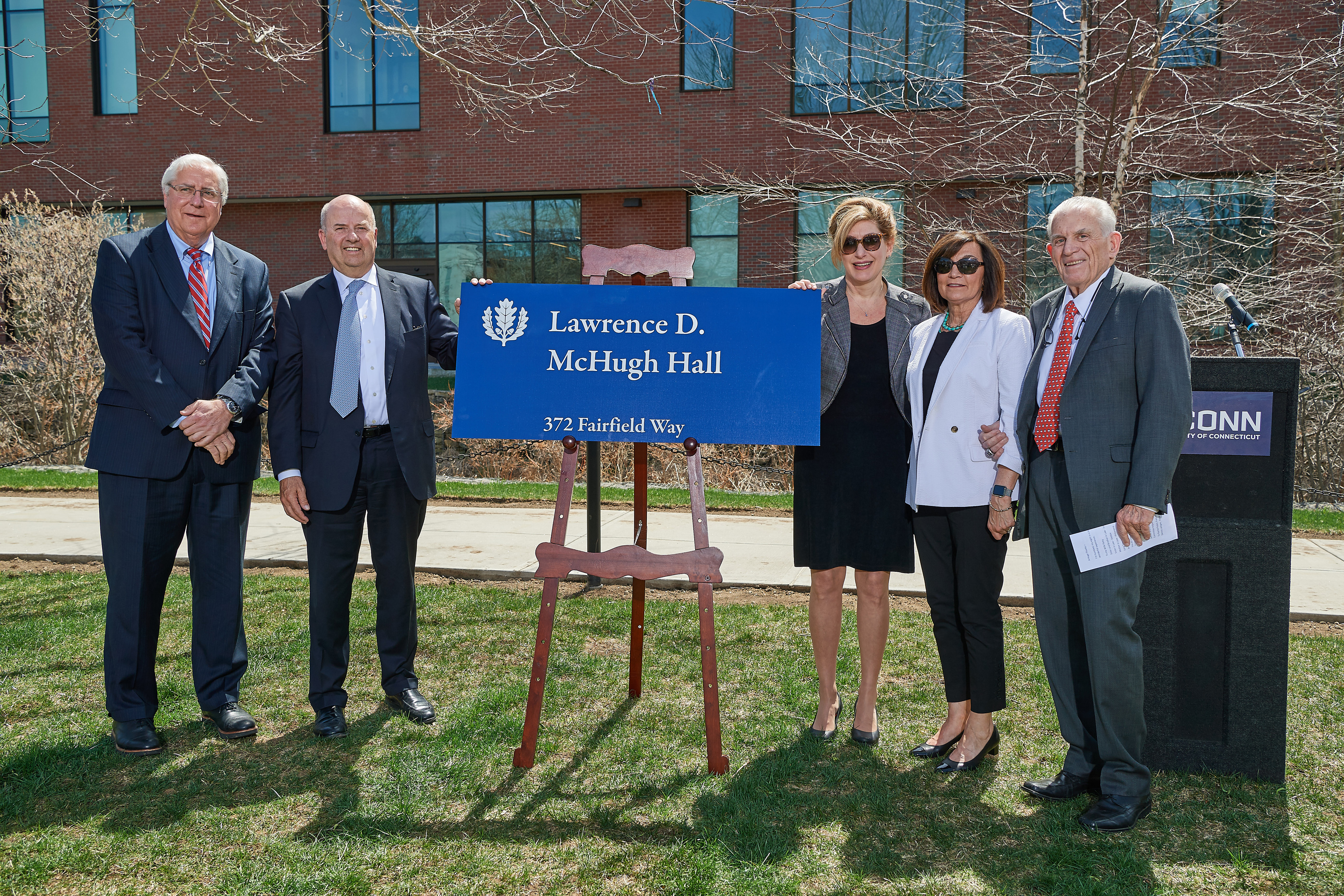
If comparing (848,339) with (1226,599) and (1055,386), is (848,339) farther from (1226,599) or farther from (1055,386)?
(1226,599)

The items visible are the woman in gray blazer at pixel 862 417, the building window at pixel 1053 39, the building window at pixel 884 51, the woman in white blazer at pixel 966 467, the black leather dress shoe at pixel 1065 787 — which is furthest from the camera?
the building window at pixel 884 51

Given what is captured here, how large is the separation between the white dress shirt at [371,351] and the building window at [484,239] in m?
18.5

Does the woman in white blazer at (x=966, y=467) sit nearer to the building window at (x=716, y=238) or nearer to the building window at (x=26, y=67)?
the building window at (x=716, y=238)

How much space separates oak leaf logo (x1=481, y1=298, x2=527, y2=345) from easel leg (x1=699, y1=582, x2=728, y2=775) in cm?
132

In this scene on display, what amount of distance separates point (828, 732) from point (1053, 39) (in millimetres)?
15022

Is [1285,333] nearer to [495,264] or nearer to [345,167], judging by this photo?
[495,264]

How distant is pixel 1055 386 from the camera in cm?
351

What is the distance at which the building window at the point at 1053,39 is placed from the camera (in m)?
14.3

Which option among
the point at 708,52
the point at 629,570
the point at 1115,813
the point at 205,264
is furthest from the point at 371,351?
the point at 708,52

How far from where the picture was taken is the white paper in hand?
132 inches

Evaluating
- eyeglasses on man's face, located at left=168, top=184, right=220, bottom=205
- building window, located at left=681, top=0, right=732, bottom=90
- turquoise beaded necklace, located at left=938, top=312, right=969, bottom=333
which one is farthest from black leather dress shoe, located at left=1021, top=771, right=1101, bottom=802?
building window, located at left=681, top=0, right=732, bottom=90

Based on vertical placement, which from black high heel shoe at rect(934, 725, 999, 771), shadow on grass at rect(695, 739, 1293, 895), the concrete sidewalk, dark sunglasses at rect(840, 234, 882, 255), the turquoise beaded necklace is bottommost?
shadow on grass at rect(695, 739, 1293, 895)

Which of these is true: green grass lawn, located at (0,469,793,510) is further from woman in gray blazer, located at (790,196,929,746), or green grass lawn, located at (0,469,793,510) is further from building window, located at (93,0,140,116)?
building window, located at (93,0,140,116)

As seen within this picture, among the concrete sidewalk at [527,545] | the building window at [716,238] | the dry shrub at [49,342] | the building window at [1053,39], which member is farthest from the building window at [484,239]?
the concrete sidewalk at [527,545]
